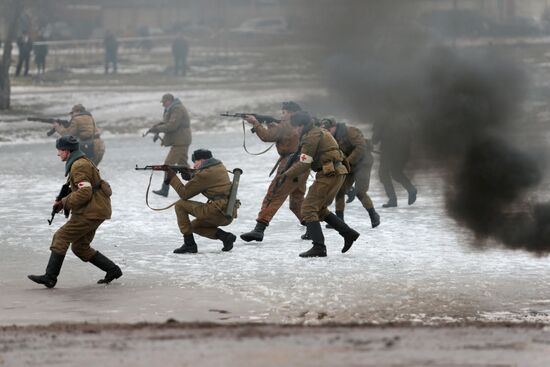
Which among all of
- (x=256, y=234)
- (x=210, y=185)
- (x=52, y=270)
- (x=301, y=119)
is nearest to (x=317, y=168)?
(x=301, y=119)

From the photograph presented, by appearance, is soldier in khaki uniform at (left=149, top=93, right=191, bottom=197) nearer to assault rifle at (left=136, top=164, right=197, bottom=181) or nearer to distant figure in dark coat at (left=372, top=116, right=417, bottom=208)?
distant figure in dark coat at (left=372, top=116, right=417, bottom=208)

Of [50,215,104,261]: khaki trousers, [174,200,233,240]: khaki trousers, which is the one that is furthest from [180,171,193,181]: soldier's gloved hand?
[50,215,104,261]: khaki trousers

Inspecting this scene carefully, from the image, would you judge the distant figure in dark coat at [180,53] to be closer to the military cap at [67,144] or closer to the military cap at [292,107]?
the military cap at [292,107]

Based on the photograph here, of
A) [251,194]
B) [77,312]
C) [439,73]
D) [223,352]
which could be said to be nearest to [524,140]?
[439,73]

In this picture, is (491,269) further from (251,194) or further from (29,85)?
(29,85)

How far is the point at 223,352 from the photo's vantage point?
32.1 feet

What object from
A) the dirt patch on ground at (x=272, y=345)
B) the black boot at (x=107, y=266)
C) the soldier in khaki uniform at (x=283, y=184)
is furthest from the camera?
the soldier in khaki uniform at (x=283, y=184)

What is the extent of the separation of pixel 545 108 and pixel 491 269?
13.1 metres

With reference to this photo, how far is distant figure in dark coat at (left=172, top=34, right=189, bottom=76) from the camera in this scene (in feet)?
149

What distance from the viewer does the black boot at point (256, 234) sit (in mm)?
16109

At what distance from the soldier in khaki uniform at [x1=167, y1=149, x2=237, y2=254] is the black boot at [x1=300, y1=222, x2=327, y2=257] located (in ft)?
3.16

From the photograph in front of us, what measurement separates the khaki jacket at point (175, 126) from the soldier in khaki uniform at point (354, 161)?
14.4 feet

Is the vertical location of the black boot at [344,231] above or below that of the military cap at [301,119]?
below

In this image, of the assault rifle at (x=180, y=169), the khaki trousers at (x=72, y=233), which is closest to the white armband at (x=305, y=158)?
the assault rifle at (x=180, y=169)
